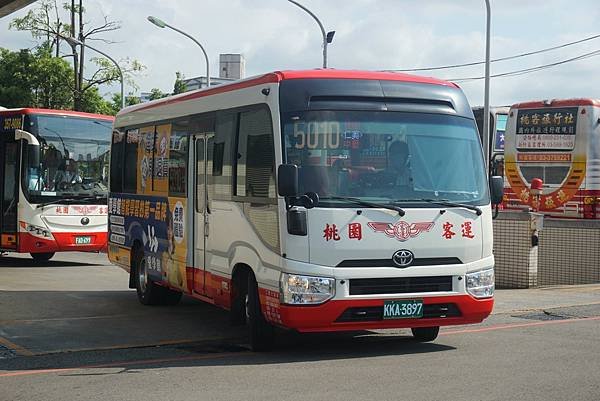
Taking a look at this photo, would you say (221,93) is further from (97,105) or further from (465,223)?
(97,105)

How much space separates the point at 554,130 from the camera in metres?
25.0

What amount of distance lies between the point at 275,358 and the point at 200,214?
253 centimetres

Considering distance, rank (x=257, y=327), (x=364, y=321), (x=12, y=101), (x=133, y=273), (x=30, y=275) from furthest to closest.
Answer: (x=12, y=101)
(x=30, y=275)
(x=133, y=273)
(x=257, y=327)
(x=364, y=321)

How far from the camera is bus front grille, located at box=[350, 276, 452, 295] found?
31.1 feet

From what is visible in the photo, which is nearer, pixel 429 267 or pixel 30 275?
pixel 429 267

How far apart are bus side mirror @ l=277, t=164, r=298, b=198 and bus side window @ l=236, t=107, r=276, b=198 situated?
1.72 ft

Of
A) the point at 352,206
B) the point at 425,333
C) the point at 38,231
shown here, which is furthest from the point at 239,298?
the point at 38,231

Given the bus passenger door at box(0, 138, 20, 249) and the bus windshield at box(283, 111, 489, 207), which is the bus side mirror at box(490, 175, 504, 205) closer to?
the bus windshield at box(283, 111, 489, 207)

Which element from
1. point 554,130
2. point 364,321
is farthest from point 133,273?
point 554,130

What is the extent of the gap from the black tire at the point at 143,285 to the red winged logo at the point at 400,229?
5.51 m

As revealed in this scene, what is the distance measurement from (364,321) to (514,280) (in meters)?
8.46

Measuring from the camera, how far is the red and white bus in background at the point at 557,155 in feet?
79.8

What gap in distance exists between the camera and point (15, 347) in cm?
1073

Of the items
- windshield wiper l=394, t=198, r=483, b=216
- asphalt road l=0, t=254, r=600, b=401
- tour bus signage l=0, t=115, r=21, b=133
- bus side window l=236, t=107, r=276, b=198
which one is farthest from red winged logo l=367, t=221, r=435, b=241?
tour bus signage l=0, t=115, r=21, b=133
